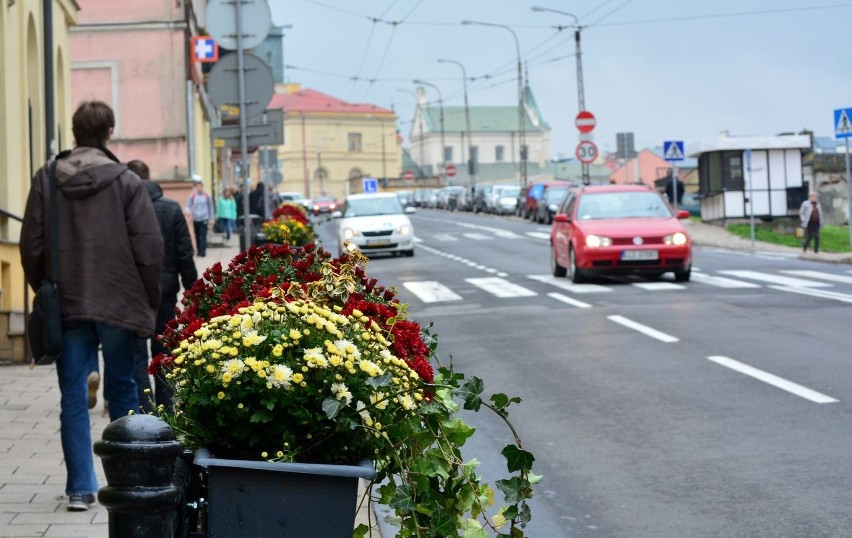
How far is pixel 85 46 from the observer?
36.6 meters

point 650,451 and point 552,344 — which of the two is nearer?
point 650,451

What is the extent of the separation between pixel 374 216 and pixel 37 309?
1139 inches

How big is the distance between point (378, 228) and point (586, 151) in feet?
51.4

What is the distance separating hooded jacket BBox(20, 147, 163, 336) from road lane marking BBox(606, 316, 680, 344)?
8.20m

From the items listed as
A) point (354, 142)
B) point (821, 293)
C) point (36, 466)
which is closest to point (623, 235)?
point (821, 293)

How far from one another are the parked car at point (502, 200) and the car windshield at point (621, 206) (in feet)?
160

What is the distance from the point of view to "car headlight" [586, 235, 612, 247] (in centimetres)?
2247

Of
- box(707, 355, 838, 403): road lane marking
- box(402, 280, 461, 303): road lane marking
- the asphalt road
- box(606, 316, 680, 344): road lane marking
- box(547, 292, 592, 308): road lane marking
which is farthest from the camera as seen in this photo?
box(402, 280, 461, 303): road lane marking

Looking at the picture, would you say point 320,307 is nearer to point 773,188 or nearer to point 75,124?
point 75,124

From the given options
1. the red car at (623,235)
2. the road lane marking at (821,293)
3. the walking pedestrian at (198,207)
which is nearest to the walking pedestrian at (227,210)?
the walking pedestrian at (198,207)

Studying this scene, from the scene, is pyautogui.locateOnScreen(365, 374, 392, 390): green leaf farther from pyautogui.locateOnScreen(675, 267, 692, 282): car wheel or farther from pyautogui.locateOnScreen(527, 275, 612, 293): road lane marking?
pyautogui.locateOnScreen(675, 267, 692, 282): car wheel

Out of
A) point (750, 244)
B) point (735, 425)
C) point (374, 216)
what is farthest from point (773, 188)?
point (735, 425)

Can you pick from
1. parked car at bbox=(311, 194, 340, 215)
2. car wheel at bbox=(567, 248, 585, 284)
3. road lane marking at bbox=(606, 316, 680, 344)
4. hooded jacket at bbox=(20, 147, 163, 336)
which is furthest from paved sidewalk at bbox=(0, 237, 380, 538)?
parked car at bbox=(311, 194, 340, 215)

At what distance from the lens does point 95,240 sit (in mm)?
6891
